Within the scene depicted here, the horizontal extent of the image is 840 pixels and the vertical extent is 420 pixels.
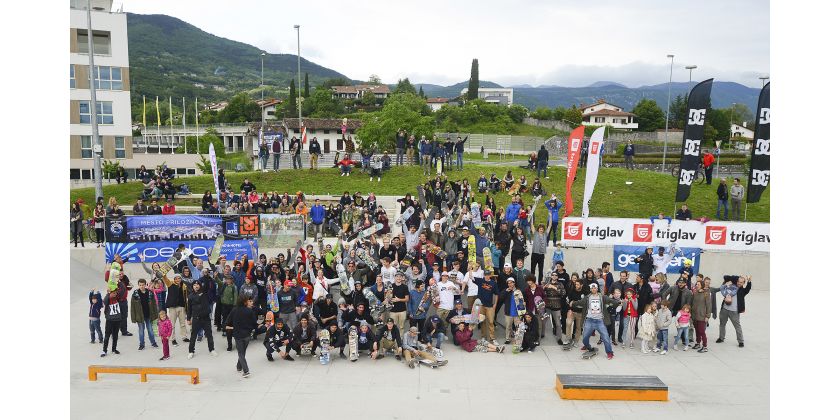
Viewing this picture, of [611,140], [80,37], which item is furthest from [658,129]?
[80,37]

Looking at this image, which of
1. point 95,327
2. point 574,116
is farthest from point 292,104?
point 95,327

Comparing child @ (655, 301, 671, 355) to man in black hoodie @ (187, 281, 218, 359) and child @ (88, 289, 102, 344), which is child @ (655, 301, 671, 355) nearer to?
man in black hoodie @ (187, 281, 218, 359)

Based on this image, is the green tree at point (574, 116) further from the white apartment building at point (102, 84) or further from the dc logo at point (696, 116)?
the dc logo at point (696, 116)

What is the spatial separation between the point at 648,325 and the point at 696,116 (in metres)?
9.26

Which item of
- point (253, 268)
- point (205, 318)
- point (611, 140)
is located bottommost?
point (205, 318)

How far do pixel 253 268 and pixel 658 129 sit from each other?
79759 millimetres

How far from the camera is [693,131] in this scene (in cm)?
1784

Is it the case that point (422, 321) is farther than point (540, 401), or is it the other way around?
point (422, 321)

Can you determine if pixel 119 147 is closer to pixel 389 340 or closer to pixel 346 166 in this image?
pixel 346 166

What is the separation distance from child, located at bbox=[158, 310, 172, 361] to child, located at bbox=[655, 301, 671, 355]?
9550 mm

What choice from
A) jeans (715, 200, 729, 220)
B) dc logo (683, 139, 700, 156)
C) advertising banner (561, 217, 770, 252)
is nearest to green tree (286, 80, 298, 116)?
jeans (715, 200, 729, 220)

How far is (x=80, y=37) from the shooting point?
1303 inches

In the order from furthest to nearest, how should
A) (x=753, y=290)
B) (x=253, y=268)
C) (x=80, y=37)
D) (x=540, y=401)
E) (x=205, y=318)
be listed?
(x=80, y=37) < (x=753, y=290) < (x=253, y=268) < (x=205, y=318) < (x=540, y=401)

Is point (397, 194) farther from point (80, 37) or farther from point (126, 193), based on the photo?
point (80, 37)
